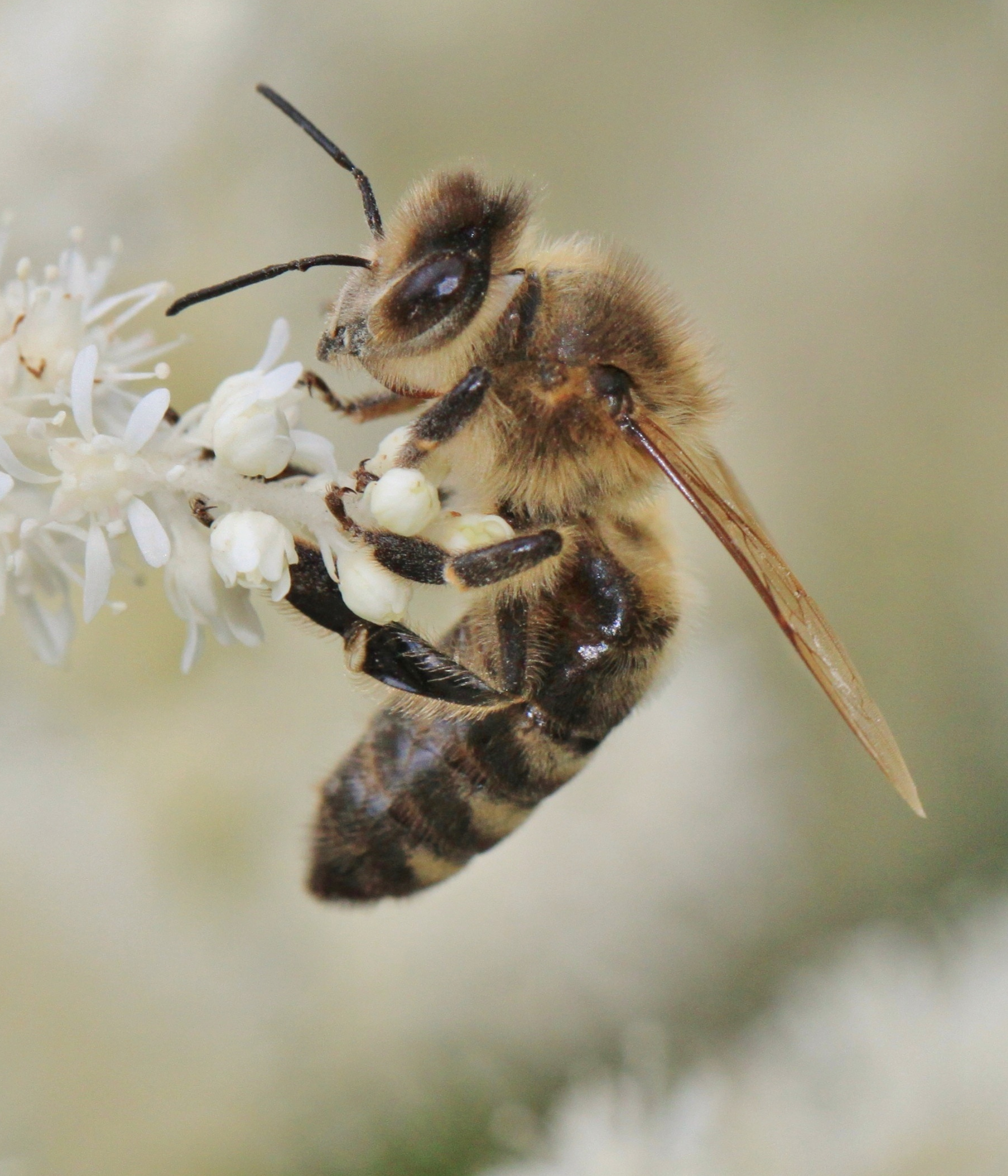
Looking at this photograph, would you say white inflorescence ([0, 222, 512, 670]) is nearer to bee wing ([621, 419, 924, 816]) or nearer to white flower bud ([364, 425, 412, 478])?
white flower bud ([364, 425, 412, 478])

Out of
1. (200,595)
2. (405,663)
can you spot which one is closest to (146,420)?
(200,595)

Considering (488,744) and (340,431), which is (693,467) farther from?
(340,431)

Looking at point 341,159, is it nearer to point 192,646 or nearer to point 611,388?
point 611,388

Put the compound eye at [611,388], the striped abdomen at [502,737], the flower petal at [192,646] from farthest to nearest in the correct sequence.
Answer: the striped abdomen at [502,737] → the compound eye at [611,388] → the flower petal at [192,646]

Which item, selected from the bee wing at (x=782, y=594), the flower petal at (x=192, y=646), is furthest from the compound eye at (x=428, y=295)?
the flower petal at (x=192, y=646)

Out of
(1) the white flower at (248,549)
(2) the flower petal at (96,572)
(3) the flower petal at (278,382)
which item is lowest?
(1) the white flower at (248,549)

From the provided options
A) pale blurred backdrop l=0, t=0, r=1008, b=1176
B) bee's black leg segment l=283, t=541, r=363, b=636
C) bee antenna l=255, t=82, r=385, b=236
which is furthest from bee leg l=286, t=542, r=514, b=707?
pale blurred backdrop l=0, t=0, r=1008, b=1176

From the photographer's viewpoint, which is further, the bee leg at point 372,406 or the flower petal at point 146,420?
the bee leg at point 372,406

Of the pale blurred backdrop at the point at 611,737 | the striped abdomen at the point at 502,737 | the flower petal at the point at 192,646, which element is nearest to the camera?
the flower petal at the point at 192,646

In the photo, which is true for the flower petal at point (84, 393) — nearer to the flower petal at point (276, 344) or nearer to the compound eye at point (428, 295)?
the flower petal at point (276, 344)
